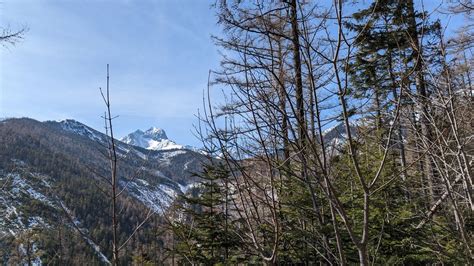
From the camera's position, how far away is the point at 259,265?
5.32 meters

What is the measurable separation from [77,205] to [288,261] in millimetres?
145909

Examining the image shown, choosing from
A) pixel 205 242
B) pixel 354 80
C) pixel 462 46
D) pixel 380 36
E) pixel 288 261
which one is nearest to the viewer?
pixel 288 261

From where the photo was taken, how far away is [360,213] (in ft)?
14.0

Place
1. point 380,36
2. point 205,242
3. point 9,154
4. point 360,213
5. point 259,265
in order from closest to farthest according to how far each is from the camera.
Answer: point 360,213 → point 259,265 → point 205,242 → point 380,36 → point 9,154

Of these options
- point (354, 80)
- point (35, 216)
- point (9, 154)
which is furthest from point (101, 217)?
point (354, 80)

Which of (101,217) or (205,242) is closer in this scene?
(205,242)

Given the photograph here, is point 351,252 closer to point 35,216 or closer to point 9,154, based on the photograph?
point 35,216

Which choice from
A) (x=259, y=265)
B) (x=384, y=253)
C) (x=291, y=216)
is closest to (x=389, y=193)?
(x=384, y=253)

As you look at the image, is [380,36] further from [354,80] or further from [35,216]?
[35,216]

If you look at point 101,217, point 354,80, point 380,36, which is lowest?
point 101,217

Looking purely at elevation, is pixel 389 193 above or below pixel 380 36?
below

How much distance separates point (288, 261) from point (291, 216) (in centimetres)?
79

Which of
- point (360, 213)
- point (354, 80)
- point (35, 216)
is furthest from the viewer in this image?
point (35, 216)

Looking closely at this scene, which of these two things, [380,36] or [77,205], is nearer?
[380,36]
